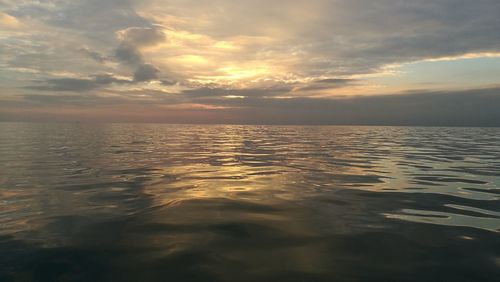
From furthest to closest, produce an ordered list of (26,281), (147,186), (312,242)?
(147,186), (312,242), (26,281)

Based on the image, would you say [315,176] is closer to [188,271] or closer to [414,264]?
[414,264]

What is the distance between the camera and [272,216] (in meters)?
7.98

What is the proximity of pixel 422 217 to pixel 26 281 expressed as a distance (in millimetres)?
8135

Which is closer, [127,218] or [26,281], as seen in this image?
[26,281]

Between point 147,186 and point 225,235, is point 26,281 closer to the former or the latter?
point 225,235

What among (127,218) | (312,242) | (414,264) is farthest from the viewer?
(127,218)

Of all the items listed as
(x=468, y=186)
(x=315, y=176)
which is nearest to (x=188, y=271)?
(x=315, y=176)

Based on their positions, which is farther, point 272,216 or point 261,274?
point 272,216

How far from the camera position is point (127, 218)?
7.60 m

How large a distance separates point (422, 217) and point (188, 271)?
19.7ft

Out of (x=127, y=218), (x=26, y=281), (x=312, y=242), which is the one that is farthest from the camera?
(x=127, y=218)

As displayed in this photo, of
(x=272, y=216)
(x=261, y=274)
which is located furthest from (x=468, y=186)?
(x=261, y=274)

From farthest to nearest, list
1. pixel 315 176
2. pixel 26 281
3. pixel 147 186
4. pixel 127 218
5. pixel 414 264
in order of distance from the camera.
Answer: pixel 315 176, pixel 147 186, pixel 127 218, pixel 414 264, pixel 26 281

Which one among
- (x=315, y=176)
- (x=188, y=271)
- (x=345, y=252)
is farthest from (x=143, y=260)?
(x=315, y=176)
